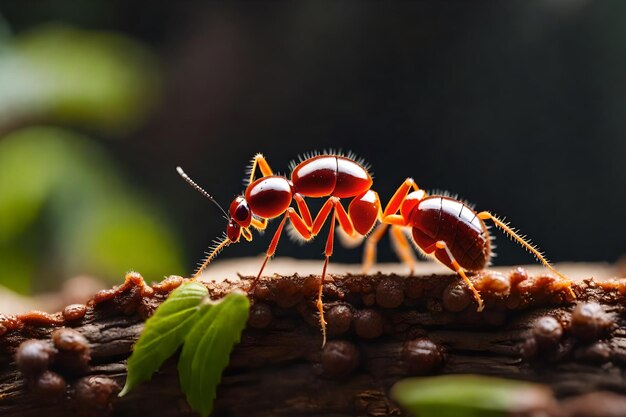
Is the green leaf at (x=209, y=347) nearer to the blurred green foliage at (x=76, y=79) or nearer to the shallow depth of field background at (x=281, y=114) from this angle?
the shallow depth of field background at (x=281, y=114)

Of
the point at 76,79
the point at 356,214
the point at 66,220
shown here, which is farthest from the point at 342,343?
the point at 76,79

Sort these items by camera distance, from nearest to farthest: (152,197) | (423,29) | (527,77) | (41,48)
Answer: (527,77)
(423,29)
(41,48)
(152,197)

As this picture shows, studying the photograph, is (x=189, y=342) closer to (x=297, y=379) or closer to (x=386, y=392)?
(x=297, y=379)

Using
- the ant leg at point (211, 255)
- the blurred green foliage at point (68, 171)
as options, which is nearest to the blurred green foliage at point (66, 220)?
the blurred green foliage at point (68, 171)

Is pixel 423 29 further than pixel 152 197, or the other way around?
pixel 152 197

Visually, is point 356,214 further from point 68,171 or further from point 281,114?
point 68,171

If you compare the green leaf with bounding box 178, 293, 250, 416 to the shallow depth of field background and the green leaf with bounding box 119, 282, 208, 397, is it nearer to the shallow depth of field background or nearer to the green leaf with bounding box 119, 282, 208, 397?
the green leaf with bounding box 119, 282, 208, 397

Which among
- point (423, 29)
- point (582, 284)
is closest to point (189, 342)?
point (582, 284)
